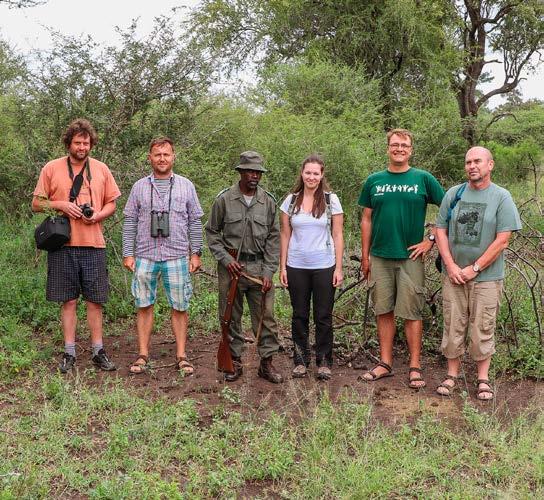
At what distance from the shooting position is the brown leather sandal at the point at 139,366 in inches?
216

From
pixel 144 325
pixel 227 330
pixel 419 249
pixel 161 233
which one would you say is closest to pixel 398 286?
pixel 419 249

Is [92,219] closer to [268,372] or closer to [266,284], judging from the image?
[266,284]

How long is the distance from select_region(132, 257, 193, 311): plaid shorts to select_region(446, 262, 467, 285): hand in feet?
6.85

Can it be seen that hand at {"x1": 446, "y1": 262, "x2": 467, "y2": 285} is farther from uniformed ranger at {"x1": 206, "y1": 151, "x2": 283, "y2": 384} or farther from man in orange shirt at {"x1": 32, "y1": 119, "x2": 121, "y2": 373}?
man in orange shirt at {"x1": 32, "y1": 119, "x2": 121, "y2": 373}

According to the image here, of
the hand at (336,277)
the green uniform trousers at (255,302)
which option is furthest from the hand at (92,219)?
the hand at (336,277)

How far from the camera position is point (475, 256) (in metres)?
4.96

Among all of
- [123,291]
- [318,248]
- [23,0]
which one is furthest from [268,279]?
[23,0]

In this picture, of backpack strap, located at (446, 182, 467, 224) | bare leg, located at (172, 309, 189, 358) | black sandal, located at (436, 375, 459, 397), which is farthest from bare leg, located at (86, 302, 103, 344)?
backpack strap, located at (446, 182, 467, 224)

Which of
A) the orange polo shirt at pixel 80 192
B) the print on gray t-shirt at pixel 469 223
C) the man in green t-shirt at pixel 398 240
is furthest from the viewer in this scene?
the orange polo shirt at pixel 80 192

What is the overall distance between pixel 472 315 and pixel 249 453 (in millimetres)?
2091

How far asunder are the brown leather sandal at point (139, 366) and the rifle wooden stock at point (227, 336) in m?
0.69

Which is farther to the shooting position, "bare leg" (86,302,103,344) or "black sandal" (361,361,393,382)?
"bare leg" (86,302,103,344)

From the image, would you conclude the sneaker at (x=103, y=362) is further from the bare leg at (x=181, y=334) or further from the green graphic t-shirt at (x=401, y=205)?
the green graphic t-shirt at (x=401, y=205)

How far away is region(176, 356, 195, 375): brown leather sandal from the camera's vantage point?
17.9ft
